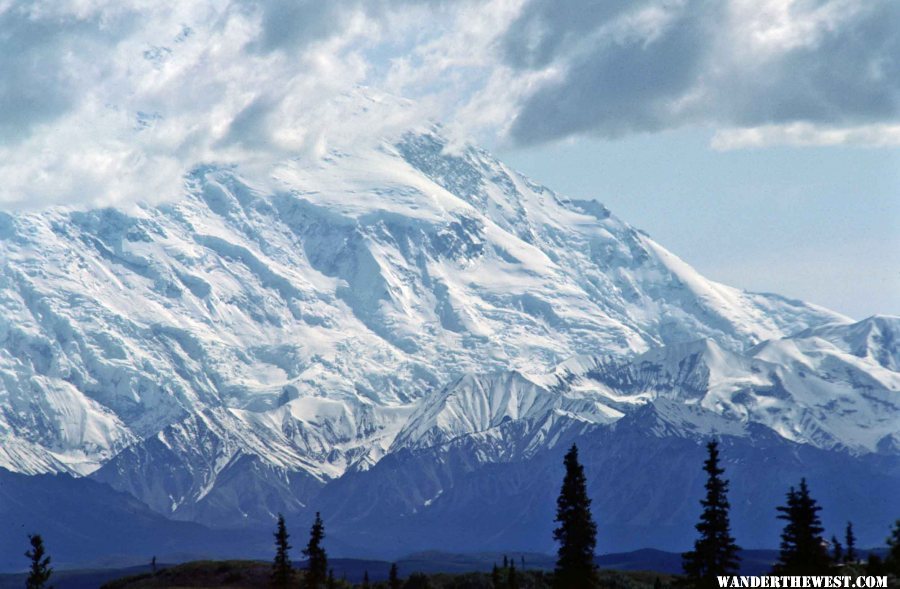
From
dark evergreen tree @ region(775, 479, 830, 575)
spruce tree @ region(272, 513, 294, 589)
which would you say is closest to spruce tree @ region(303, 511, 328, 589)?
spruce tree @ region(272, 513, 294, 589)

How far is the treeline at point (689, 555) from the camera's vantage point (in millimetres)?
91750

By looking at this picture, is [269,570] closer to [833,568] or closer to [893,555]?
[833,568]

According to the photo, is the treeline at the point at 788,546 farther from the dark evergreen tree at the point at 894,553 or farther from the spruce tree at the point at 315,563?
the spruce tree at the point at 315,563

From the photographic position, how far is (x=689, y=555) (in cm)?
10062

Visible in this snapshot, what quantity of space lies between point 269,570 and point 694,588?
77119mm

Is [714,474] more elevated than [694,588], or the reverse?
[714,474]

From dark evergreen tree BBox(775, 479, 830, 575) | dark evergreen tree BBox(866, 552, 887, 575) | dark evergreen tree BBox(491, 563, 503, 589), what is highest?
dark evergreen tree BBox(491, 563, 503, 589)

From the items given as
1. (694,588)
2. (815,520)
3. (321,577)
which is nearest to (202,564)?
(321,577)

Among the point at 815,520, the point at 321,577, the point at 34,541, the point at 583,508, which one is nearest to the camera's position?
the point at 815,520

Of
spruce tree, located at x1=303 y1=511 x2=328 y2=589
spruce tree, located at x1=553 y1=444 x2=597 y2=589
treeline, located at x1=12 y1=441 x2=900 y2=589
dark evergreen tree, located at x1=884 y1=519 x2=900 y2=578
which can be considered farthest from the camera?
spruce tree, located at x1=303 y1=511 x2=328 y2=589

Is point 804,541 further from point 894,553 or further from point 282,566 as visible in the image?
point 282,566

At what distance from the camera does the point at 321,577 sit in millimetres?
167500

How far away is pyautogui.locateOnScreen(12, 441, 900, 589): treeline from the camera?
301 feet

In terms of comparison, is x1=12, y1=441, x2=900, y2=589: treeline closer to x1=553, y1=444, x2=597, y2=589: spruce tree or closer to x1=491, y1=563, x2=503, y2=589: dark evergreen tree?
x1=553, y1=444, x2=597, y2=589: spruce tree
